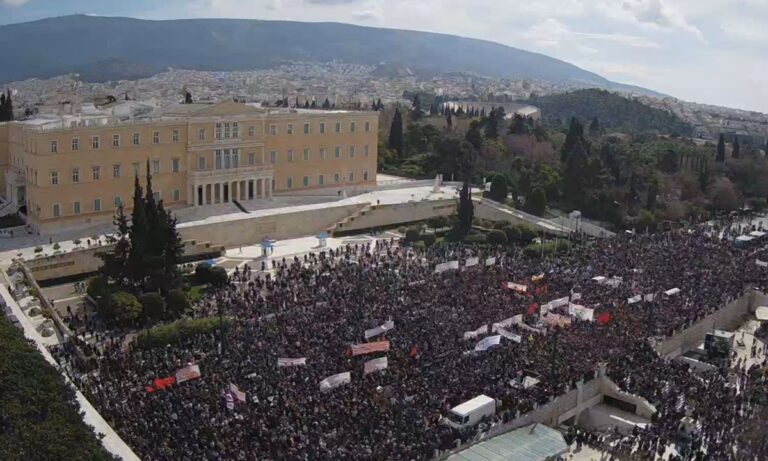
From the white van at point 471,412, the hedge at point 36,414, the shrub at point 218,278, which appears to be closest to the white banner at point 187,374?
the hedge at point 36,414

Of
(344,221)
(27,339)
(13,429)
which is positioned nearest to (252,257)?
(344,221)

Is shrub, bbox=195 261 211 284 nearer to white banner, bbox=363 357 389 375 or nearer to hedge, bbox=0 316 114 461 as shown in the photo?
hedge, bbox=0 316 114 461

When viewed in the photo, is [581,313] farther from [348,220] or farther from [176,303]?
[348,220]

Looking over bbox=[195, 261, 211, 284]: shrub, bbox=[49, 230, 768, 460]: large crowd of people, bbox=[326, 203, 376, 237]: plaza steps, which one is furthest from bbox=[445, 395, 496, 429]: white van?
bbox=[326, 203, 376, 237]: plaza steps

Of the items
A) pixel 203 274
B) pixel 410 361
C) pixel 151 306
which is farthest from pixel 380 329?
pixel 203 274

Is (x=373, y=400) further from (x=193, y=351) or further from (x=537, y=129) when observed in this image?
(x=537, y=129)

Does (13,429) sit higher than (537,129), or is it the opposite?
(537,129)

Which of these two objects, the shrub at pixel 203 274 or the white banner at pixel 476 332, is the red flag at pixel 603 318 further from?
the shrub at pixel 203 274
